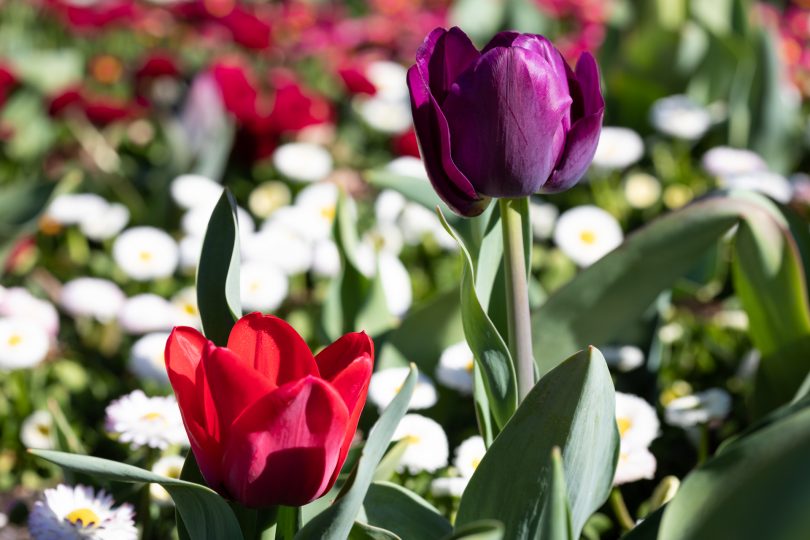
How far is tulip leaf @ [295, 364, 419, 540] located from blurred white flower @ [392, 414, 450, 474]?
0.93ft

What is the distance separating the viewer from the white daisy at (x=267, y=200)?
5.65 ft

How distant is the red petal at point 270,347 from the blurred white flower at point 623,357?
0.54 meters

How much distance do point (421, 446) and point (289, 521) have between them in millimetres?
267

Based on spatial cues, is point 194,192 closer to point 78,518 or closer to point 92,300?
point 92,300

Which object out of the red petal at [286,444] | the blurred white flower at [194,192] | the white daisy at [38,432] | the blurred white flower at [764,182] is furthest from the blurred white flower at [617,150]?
the red petal at [286,444]

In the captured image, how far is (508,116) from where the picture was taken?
65cm

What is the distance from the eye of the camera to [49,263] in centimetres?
163

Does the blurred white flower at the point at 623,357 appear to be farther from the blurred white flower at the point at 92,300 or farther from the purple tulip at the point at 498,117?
the blurred white flower at the point at 92,300

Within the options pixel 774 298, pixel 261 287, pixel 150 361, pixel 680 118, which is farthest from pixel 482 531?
pixel 680 118

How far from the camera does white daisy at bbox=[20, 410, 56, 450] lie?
1118 mm

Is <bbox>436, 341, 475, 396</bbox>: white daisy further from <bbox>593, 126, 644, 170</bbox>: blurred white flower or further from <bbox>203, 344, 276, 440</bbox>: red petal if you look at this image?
<bbox>593, 126, 644, 170</bbox>: blurred white flower

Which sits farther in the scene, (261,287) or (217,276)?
(261,287)

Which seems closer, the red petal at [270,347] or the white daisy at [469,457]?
the red petal at [270,347]

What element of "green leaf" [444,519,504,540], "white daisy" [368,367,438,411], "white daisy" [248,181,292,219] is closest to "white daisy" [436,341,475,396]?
"white daisy" [368,367,438,411]
